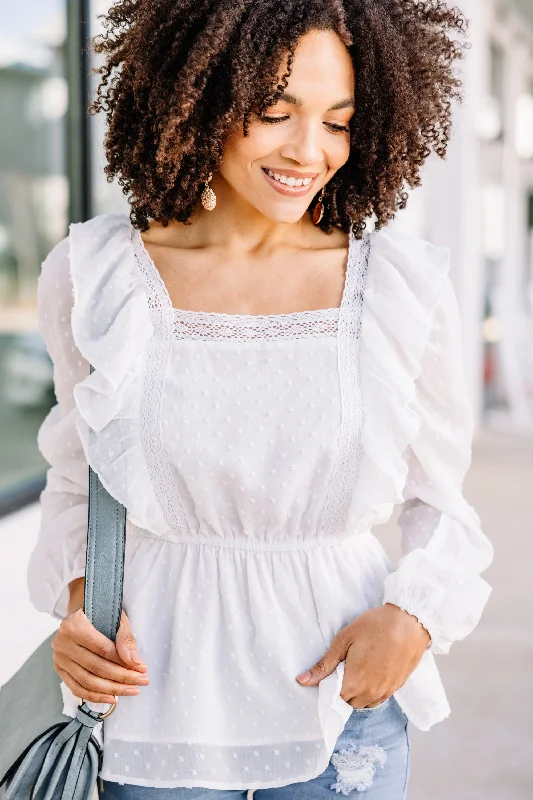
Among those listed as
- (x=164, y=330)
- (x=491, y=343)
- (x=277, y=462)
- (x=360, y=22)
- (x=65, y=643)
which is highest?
(x=360, y=22)

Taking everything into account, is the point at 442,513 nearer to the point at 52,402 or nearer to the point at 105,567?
the point at 105,567

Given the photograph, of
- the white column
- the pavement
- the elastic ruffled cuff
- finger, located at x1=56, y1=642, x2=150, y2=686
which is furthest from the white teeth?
the white column

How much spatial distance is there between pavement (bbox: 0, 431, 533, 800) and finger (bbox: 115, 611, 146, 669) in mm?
1248

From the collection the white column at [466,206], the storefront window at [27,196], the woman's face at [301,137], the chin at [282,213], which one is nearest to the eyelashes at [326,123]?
the woman's face at [301,137]

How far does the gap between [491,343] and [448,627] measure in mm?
11201

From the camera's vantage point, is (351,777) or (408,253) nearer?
(351,777)

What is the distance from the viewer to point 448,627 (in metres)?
1.48

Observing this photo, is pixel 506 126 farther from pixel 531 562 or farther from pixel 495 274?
pixel 531 562

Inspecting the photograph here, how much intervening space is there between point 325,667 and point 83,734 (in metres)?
0.36

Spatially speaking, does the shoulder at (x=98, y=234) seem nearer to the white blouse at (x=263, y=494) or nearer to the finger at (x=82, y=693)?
the white blouse at (x=263, y=494)

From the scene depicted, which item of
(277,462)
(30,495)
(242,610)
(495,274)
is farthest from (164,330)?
(495,274)

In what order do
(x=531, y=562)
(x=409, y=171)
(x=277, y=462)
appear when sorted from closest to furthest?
(x=277, y=462), (x=409, y=171), (x=531, y=562)

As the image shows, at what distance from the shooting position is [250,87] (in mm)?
1505

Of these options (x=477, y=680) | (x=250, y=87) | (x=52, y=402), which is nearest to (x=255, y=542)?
(x=250, y=87)
